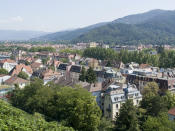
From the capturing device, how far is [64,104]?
30.8m

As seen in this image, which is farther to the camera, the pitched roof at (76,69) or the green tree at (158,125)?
the pitched roof at (76,69)

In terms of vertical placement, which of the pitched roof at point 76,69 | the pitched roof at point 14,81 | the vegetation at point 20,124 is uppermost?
the vegetation at point 20,124

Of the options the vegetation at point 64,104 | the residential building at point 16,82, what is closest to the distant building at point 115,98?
the vegetation at point 64,104

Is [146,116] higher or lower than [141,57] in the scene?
lower

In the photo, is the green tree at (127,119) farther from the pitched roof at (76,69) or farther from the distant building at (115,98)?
the pitched roof at (76,69)

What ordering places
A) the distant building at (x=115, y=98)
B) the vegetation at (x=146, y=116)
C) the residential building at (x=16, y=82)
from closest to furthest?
1. the vegetation at (x=146, y=116)
2. the distant building at (x=115, y=98)
3. the residential building at (x=16, y=82)

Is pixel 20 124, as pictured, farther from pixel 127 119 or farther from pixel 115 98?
pixel 115 98

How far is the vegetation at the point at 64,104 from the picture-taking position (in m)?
28.1

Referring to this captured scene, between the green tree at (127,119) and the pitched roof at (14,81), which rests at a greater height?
the pitched roof at (14,81)

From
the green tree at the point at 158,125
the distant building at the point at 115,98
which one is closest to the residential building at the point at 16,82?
the distant building at the point at 115,98

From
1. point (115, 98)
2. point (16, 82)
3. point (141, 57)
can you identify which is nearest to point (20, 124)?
point (115, 98)

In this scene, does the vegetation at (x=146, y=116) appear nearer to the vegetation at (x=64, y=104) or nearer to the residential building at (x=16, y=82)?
the vegetation at (x=64, y=104)

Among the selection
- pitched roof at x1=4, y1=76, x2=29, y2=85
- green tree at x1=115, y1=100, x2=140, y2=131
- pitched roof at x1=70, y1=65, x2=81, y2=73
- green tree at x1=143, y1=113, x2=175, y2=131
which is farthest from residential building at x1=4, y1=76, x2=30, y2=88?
green tree at x1=143, y1=113, x2=175, y2=131

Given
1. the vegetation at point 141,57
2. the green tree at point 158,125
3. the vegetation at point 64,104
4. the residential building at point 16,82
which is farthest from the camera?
the vegetation at point 141,57
